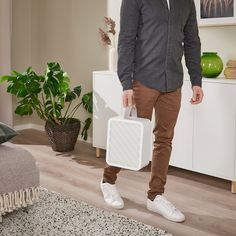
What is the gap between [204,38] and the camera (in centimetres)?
346

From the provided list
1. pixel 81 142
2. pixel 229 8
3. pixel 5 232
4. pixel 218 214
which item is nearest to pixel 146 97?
pixel 218 214

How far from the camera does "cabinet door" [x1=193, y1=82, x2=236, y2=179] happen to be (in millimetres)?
2967

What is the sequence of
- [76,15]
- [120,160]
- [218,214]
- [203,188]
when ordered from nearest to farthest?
[120,160] < [218,214] < [203,188] < [76,15]

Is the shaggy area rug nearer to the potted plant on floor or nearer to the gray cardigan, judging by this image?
the gray cardigan

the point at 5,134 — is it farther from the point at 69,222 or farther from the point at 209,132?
the point at 209,132

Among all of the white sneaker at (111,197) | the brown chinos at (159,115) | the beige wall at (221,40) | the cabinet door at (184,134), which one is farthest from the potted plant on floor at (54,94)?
the brown chinos at (159,115)

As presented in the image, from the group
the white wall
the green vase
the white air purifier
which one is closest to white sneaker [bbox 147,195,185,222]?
the white air purifier

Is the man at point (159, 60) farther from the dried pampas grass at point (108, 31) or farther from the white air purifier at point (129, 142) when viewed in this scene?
the dried pampas grass at point (108, 31)

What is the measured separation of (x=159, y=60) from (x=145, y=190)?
1030mm

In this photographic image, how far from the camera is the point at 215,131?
3053mm

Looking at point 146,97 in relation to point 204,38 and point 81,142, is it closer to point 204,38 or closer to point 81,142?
point 204,38

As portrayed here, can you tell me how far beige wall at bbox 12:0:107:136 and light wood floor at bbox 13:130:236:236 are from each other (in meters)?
0.93

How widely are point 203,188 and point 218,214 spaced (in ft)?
1.58

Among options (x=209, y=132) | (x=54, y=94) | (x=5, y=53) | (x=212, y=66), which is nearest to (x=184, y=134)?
(x=209, y=132)
